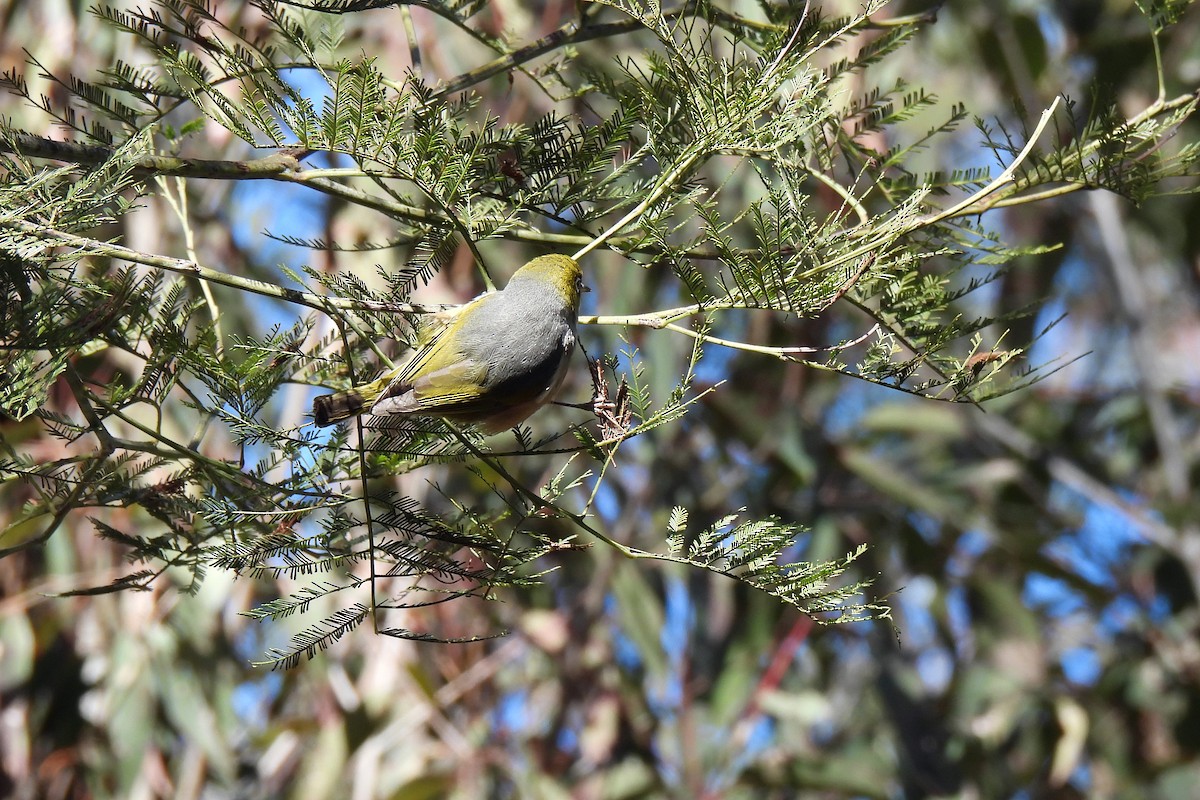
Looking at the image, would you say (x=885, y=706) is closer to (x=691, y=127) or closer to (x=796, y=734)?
(x=796, y=734)

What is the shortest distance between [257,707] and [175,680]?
3.79ft

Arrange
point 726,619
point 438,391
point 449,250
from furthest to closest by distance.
Result: point 726,619, point 438,391, point 449,250

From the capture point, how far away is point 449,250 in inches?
68.4

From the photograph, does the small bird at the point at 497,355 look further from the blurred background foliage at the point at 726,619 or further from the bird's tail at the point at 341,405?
the blurred background foliage at the point at 726,619

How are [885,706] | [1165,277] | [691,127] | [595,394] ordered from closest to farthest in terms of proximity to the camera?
[691,127]
[595,394]
[885,706]
[1165,277]

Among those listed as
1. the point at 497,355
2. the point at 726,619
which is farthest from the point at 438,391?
the point at 726,619

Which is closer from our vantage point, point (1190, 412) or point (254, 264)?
point (254, 264)

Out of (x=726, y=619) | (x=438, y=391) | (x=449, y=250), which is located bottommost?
(x=726, y=619)

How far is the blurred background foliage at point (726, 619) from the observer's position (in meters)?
4.14

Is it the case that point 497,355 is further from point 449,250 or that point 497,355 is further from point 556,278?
point 449,250

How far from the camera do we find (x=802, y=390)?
4.94m

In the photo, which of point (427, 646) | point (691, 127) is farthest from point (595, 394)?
point (427, 646)

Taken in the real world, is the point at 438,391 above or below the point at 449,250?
below

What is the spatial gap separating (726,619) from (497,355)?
2.97 metres
